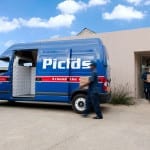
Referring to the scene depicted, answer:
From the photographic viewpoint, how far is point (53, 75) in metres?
11.7

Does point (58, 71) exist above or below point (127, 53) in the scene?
below

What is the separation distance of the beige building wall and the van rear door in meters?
4.35

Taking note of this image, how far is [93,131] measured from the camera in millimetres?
7988

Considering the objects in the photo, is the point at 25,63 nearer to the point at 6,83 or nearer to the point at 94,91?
the point at 6,83

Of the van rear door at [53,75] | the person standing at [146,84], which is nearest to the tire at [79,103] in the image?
the van rear door at [53,75]

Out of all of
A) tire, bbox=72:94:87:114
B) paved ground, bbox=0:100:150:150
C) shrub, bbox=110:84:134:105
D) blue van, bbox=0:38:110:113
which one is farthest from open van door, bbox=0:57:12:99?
shrub, bbox=110:84:134:105

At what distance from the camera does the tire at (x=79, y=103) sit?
11016 mm

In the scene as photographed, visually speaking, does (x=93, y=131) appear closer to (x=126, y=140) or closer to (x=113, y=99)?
(x=126, y=140)

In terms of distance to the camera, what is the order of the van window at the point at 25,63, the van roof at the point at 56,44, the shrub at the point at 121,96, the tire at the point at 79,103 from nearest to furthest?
the tire at the point at 79,103 < the van roof at the point at 56,44 < the van window at the point at 25,63 < the shrub at the point at 121,96

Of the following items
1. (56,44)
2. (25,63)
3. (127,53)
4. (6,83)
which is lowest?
(6,83)

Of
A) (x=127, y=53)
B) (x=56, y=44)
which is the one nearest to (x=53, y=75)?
(x=56, y=44)

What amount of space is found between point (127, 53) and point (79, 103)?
5074 mm

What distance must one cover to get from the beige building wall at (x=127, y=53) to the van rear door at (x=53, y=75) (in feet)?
14.3

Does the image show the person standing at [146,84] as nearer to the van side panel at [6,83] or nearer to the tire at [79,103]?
the tire at [79,103]
